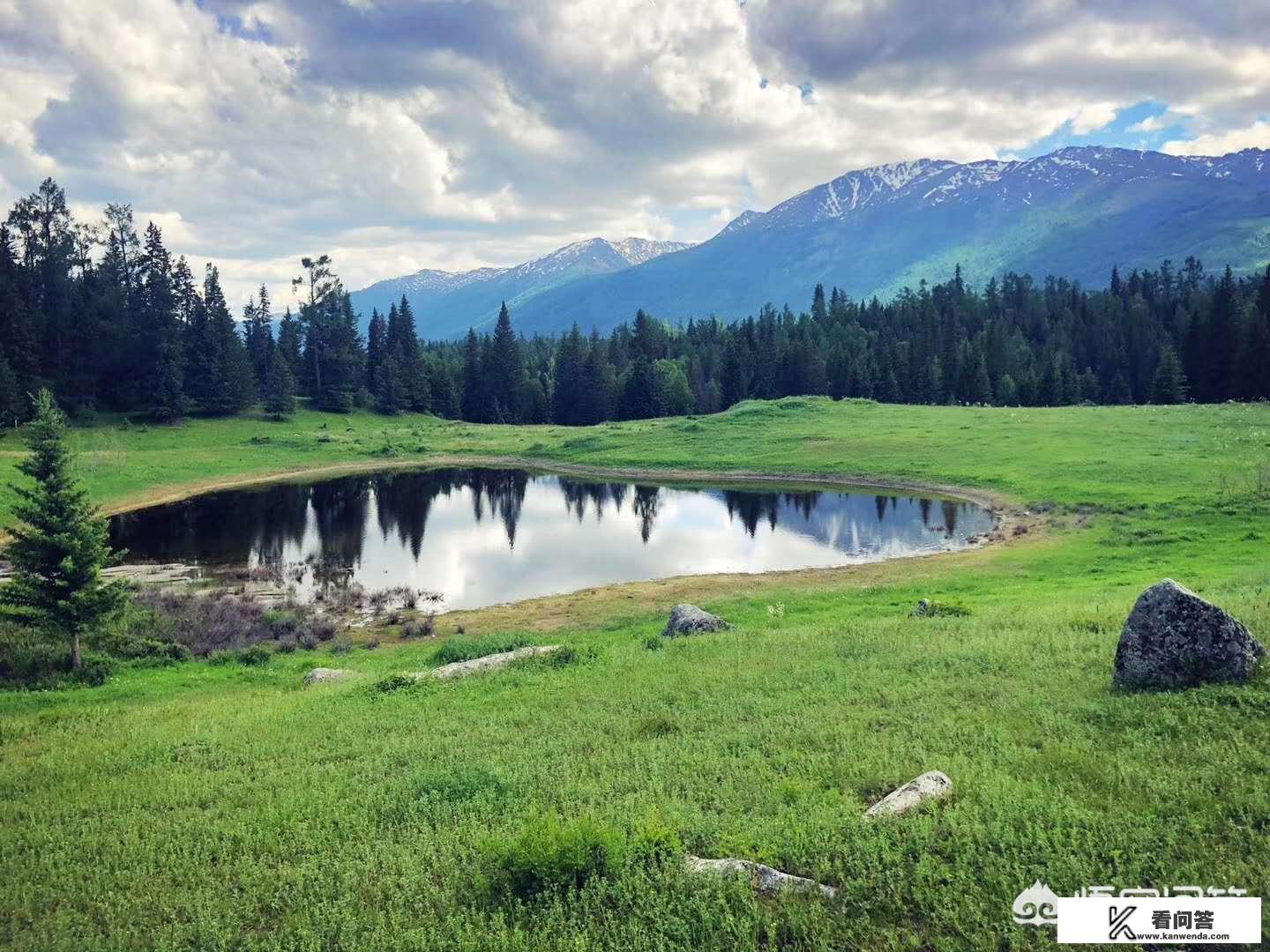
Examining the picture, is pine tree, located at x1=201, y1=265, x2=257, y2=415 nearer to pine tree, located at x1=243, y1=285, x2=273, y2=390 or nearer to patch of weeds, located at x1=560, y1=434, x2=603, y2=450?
pine tree, located at x1=243, y1=285, x2=273, y2=390

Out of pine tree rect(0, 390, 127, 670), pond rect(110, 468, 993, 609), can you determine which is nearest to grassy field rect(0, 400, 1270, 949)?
pine tree rect(0, 390, 127, 670)

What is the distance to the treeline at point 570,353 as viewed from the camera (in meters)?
98.4

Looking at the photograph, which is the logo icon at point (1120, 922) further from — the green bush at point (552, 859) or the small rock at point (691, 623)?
the small rock at point (691, 623)

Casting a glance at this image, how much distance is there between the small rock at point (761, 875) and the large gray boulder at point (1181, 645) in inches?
314

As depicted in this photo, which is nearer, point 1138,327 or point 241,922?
point 241,922

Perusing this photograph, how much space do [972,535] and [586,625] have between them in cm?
2788

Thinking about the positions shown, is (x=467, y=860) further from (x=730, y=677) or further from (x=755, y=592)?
(x=755, y=592)

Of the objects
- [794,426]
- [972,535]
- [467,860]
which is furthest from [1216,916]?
[794,426]

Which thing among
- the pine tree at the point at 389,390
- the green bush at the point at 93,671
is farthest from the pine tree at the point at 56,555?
the pine tree at the point at 389,390

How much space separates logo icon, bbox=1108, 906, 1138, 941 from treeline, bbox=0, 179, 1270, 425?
99.1 metres

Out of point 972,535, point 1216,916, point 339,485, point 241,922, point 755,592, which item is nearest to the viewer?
point 1216,916

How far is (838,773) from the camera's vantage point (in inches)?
442

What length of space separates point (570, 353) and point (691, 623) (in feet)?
400

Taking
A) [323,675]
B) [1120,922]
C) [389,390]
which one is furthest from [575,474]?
[1120,922]
